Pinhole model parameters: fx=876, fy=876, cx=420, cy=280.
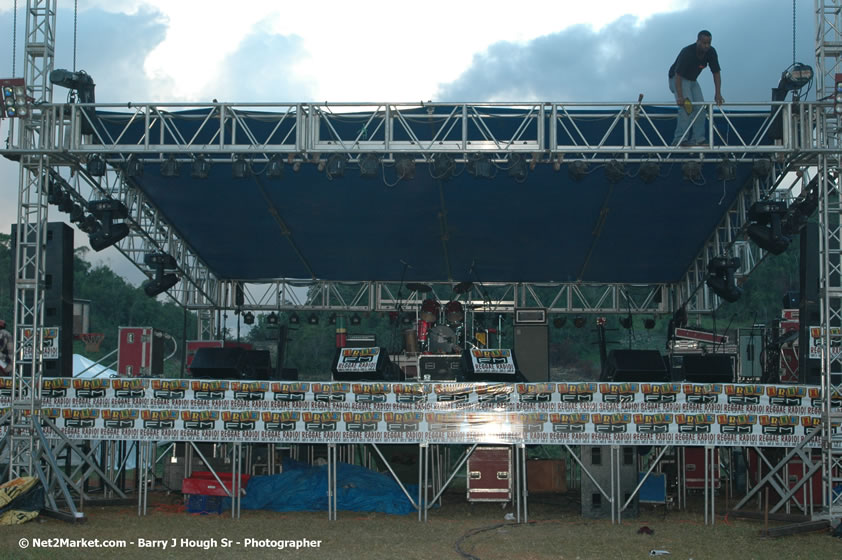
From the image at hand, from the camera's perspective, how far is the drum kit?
16.0m

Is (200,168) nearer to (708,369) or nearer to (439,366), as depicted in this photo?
(439,366)

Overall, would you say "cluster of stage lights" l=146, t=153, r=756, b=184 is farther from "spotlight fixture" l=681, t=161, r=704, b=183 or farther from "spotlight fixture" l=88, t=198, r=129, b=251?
"spotlight fixture" l=88, t=198, r=129, b=251

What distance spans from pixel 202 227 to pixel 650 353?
8309 millimetres

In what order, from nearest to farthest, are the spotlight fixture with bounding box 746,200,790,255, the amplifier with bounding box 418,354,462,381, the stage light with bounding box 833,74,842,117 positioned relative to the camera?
the stage light with bounding box 833,74,842,117 < the spotlight fixture with bounding box 746,200,790,255 < the amplifier with bounding box 418,354,462,381

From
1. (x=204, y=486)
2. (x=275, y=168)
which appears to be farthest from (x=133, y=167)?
(x=204, y=486)

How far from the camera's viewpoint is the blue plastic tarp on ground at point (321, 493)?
11688 millimetres

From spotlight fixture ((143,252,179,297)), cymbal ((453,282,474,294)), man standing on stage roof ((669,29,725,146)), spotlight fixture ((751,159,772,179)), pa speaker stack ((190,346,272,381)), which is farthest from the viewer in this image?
cymbal ((453,282,474,294))

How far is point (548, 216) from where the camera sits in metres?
15.0

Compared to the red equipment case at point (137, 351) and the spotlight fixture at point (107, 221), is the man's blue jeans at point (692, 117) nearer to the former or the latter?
the spotlight fixture at point (107, 221)

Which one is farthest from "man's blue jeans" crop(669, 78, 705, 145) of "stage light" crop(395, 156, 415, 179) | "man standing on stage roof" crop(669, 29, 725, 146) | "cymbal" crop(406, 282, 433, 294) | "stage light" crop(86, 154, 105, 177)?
"stage light" crop(86, 154, 105, 177)

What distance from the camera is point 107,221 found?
13.9m

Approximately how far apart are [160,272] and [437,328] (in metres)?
5.26

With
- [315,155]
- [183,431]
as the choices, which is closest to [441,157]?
[315,155]

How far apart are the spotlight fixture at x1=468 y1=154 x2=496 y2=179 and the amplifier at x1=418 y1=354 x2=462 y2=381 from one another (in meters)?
3.15
